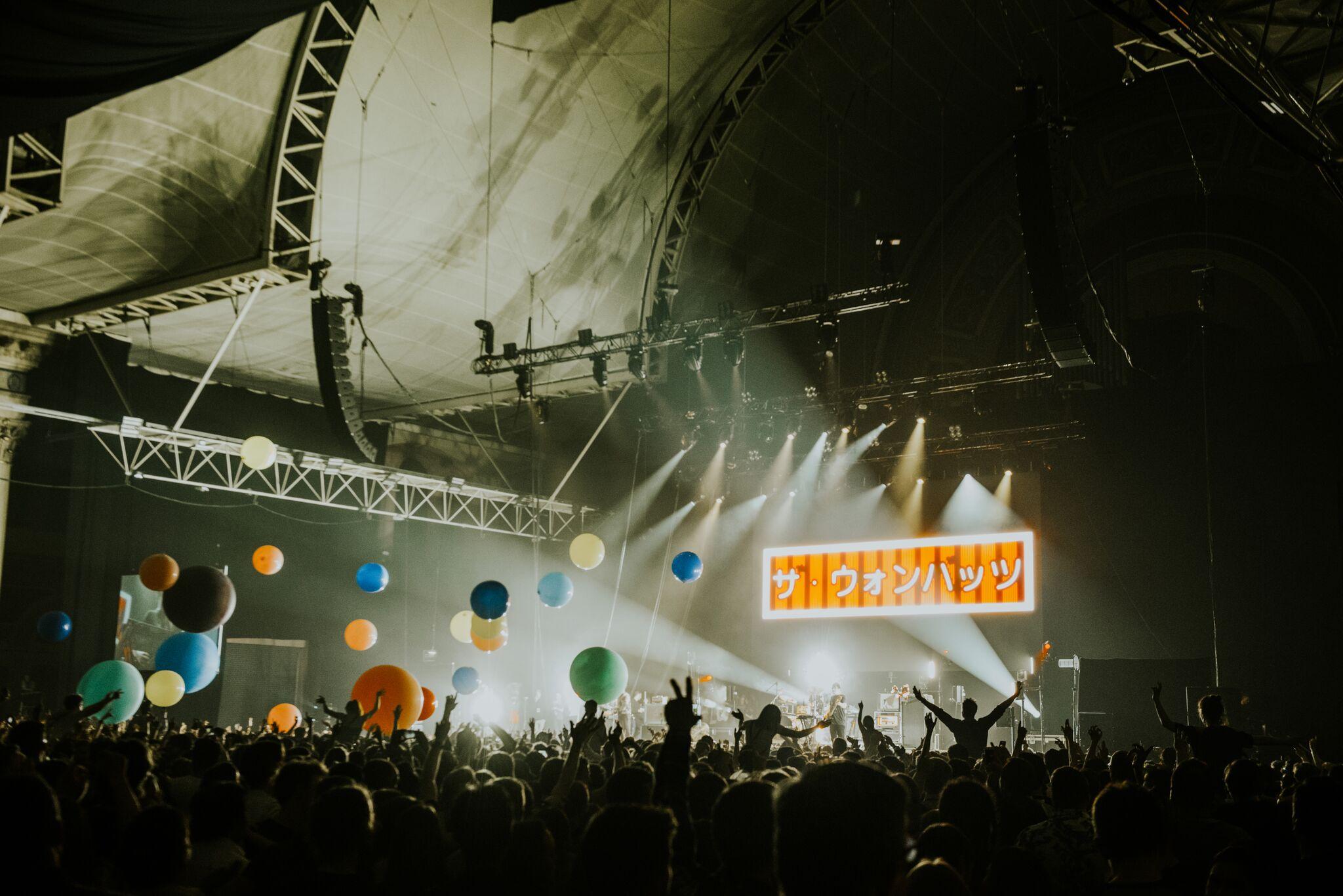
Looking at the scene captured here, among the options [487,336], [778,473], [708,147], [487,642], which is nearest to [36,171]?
[487,336]

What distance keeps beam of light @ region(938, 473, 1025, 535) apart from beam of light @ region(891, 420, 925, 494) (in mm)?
701

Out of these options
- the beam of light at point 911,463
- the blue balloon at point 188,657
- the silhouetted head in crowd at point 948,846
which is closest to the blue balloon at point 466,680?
the blue balloon at point 188,657

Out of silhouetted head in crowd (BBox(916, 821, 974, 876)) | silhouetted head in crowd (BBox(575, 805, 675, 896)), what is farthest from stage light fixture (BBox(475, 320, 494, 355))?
silhouetted head in crowd (BBox(575, 805, 675, 896))

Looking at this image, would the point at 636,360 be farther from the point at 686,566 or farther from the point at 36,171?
the point at 36,171

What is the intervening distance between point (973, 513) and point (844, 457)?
2.09 m

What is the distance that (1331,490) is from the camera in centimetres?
1230

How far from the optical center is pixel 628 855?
155 cm

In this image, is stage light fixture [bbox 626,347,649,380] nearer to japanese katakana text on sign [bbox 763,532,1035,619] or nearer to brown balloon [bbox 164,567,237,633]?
brown balloon [bbox 164,567,237,633]

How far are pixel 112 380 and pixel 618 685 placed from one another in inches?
331

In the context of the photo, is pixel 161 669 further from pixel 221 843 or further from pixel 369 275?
pixel 221 843

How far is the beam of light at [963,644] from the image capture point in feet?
52.2

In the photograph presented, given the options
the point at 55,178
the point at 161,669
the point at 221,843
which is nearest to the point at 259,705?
the point at 161,669

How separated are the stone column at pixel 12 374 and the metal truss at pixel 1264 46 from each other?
1151cm

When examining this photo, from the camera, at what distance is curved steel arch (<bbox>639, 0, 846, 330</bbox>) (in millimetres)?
12312
